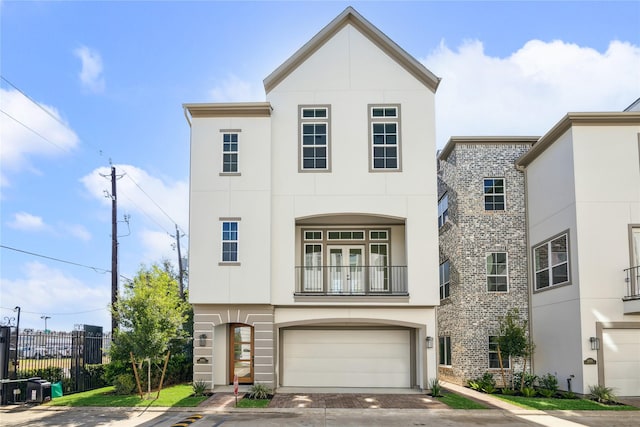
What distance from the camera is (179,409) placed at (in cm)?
1772

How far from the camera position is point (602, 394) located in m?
18.8

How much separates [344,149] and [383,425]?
9.89m

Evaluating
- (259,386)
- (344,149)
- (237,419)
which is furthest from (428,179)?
(237,419)

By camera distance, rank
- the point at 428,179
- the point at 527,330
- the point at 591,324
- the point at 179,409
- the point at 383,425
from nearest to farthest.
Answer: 1. the point at 383,425
2. the point at 179,409
3. the point at 591,324
4. the point at 428,179
5. the point at 527,330

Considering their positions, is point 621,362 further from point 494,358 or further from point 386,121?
point 386,121

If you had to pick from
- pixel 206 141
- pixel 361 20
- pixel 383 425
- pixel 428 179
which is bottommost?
pixel 383 425

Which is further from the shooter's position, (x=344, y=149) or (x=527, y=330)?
(x=527, y=330)

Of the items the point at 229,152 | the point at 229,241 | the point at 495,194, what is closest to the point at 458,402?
the point at 229,241

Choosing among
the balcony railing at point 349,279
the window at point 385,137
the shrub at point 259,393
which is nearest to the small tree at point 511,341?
the balcony railing at point 349,279

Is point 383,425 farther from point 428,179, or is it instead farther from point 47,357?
point 47,357

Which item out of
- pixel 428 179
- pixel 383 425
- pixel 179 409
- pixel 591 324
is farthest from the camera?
pixel 428 179

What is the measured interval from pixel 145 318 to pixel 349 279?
7356 mm

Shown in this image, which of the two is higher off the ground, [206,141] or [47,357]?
[206,141]

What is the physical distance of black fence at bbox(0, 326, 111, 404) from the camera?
59.2ft
